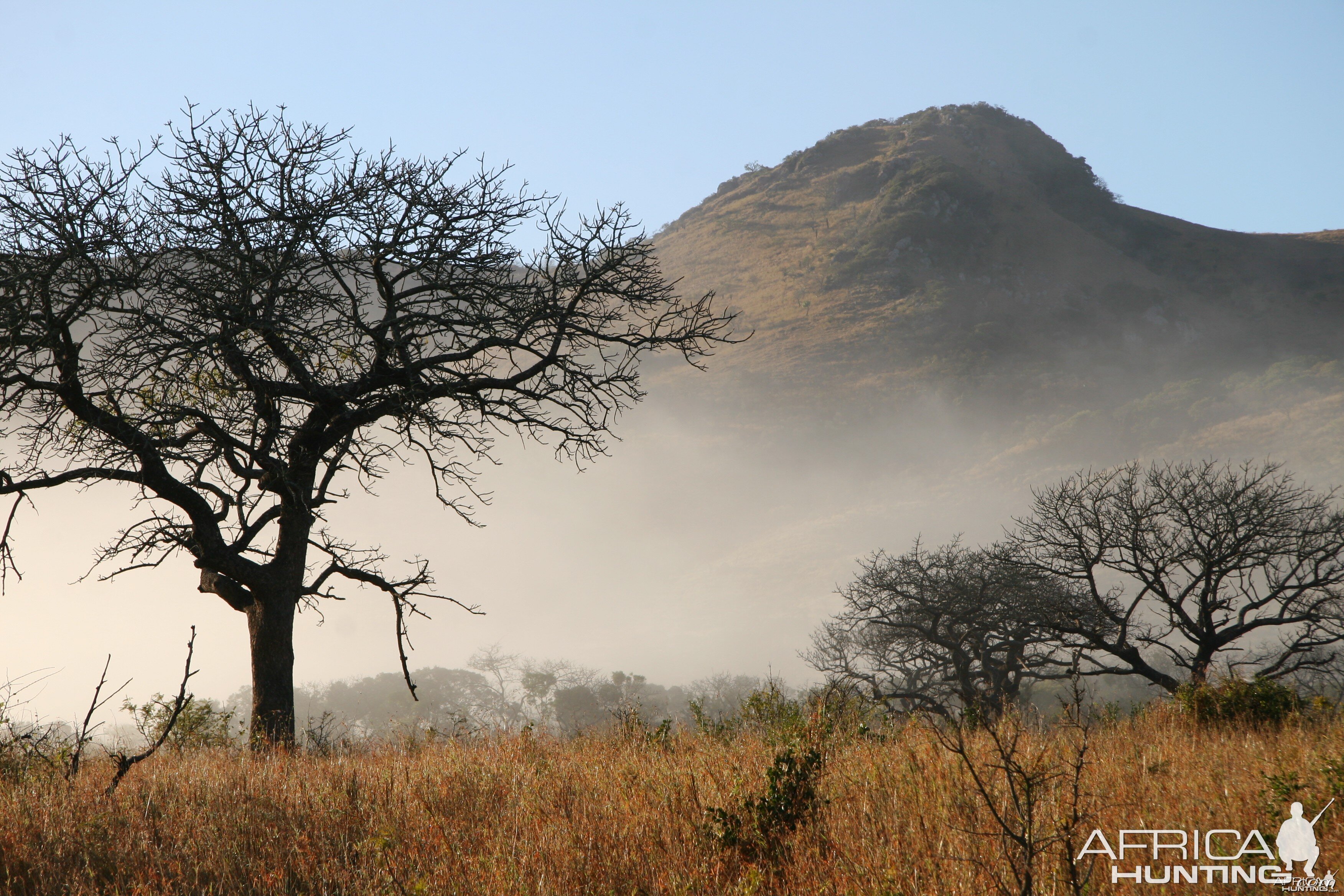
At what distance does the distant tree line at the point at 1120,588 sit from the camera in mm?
13586

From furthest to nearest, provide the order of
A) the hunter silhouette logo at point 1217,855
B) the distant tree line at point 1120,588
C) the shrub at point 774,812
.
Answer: the distant tree line at point 1120,588 < the shrub at point 774,812 < the hunter silhouette logo at point 1217,855

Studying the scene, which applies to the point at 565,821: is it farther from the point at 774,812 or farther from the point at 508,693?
the point at 508,693

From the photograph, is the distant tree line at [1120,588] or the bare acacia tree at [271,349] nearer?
the bare acacia tree at [271,349]

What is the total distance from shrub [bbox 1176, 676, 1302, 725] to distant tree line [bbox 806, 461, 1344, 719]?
2.98ft

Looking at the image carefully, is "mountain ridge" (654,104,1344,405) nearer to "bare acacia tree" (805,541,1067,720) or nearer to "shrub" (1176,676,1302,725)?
"bare acacia tree" (805,541,1067,720)

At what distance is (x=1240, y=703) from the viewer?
8070 millimetres

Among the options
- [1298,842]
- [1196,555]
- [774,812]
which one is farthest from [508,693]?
[1298,842]

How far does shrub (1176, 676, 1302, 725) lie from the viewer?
7918mm

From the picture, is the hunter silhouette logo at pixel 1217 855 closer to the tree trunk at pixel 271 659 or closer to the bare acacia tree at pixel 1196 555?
the tree trunk at pixel 271 659

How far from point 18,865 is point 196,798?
1.15 meters

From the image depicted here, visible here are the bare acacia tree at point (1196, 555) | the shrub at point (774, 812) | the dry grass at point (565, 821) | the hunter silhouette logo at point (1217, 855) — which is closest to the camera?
the hunter silhouette logo at point (1217, 855)

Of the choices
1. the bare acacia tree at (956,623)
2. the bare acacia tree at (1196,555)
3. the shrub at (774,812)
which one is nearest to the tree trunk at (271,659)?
the shrub at (774,812)

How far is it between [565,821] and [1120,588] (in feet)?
58.0

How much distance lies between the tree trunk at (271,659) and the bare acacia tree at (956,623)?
449 inches
